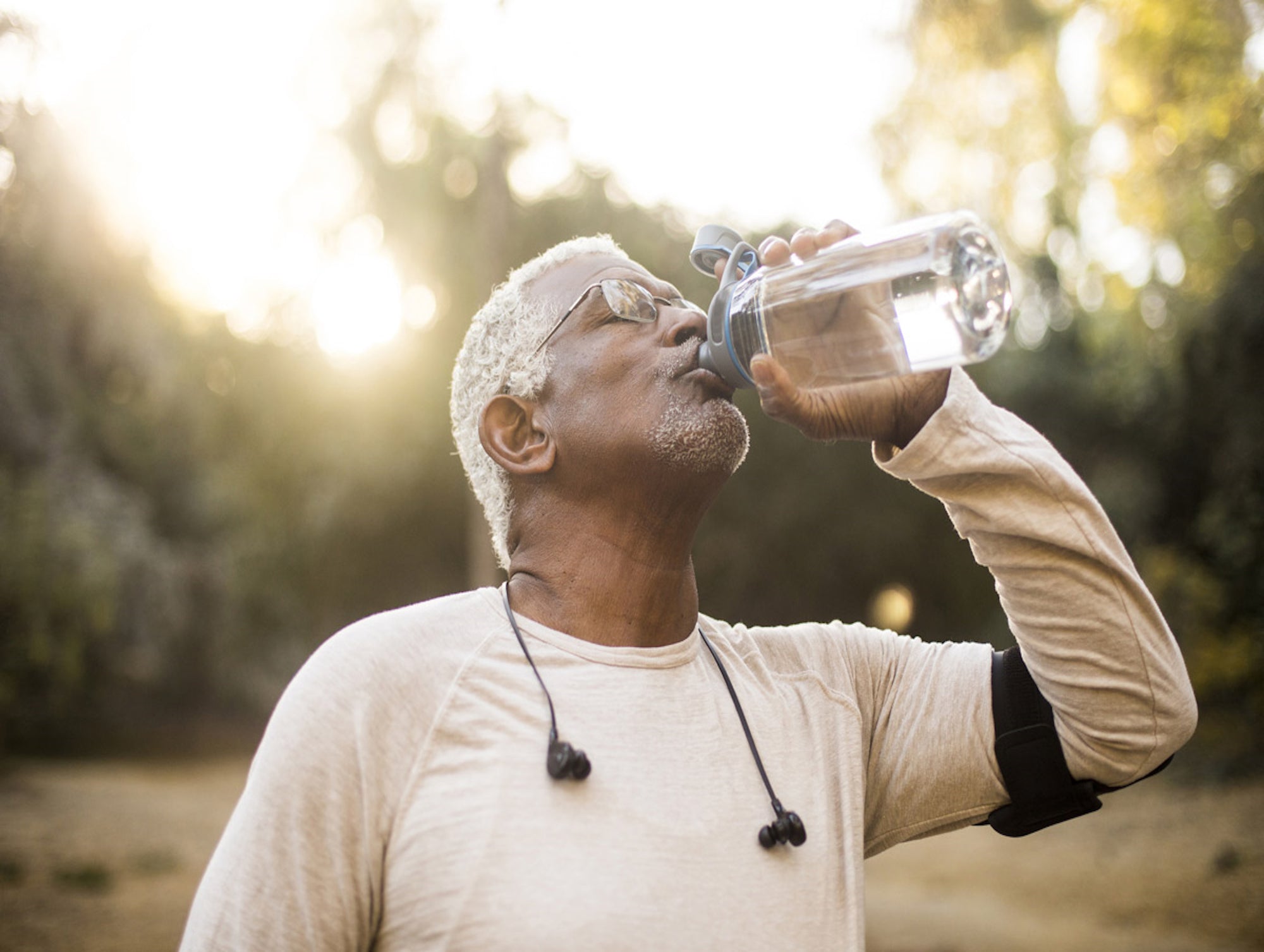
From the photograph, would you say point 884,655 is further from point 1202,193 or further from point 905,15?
point 1202,193

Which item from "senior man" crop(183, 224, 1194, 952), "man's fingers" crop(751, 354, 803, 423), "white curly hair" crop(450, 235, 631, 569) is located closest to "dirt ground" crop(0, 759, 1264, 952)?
"senior man" crop(183, 224, 1194, 952)

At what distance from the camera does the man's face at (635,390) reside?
5.91 ft

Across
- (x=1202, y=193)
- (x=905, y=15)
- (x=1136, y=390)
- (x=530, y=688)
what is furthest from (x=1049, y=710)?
(x=1136, y=390)

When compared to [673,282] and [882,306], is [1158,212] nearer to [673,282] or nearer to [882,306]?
[673,282]

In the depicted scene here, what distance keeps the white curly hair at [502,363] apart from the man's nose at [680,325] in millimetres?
224

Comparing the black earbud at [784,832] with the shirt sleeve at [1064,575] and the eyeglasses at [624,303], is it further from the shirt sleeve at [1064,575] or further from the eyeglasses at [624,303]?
the eyeglasses at [624,303]

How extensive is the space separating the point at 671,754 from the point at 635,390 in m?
0.67

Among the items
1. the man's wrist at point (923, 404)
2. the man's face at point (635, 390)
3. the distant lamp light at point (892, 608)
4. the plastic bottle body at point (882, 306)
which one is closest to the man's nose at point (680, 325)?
the man's face at point (635, 390)

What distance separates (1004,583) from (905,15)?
25.5 feet

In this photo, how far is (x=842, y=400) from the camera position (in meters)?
1.62

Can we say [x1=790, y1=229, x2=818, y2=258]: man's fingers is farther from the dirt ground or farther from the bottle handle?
the dirt ground

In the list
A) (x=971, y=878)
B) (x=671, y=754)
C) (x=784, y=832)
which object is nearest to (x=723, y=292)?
(x=671, y=754)

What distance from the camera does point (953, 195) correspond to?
31.8 feet

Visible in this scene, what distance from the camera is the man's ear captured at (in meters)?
1.92
